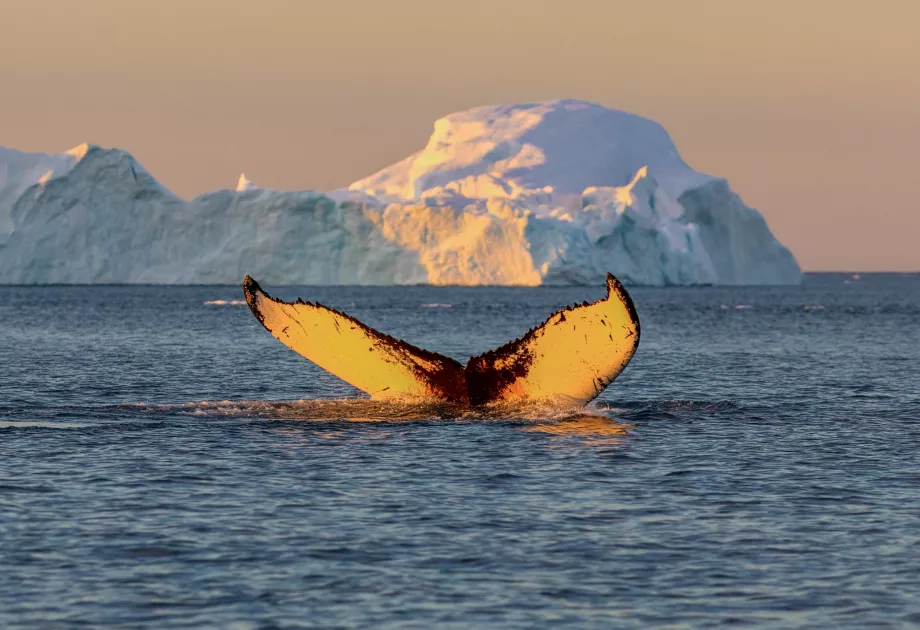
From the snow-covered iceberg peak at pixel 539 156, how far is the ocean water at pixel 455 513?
101 meters

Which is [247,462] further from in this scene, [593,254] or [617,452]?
[593,254]

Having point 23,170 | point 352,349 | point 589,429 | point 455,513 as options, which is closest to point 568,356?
point 352,349

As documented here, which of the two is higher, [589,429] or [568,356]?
[568,356]

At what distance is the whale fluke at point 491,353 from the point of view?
14.3 m

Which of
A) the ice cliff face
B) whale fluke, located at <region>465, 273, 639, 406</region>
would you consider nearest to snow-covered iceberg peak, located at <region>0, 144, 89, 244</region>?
the ice cliff face

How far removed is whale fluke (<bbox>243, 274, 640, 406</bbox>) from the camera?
14312 mm

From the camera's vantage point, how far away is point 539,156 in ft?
421

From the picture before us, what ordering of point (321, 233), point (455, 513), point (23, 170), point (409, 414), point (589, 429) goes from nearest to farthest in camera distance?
point (455, 513)
point (409, 414)
point (589, 429)
point (23, 170)
point (321, 233)

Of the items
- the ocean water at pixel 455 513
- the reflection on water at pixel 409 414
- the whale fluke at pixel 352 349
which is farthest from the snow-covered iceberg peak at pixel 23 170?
the whale fluke at pixel 352 349

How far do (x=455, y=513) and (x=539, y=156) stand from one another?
117413mm

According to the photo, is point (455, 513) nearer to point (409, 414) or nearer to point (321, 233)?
point (409, 414)

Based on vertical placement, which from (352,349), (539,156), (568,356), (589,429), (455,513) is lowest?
(455,513)

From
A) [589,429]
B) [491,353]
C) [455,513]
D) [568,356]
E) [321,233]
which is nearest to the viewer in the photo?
[455,513]

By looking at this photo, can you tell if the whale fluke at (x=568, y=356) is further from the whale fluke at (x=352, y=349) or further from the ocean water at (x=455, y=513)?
the ocean water at (x=455, y=513)
